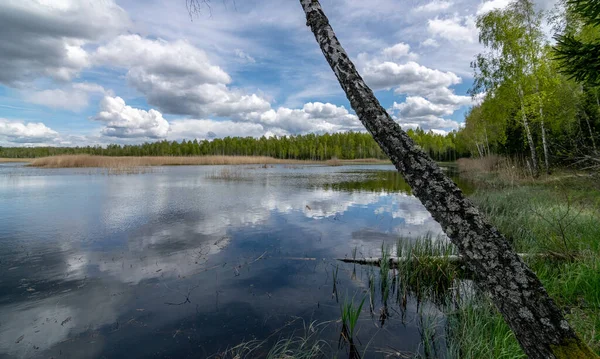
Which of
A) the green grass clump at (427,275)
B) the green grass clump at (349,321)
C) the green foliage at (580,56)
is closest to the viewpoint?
the green grass clump at (349,321)

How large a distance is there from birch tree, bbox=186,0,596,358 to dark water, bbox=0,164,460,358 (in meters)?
2.48

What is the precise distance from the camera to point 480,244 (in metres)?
1.58

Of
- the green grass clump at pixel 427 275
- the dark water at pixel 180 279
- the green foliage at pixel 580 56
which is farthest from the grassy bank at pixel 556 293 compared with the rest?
the green foliage at pixel 580 56

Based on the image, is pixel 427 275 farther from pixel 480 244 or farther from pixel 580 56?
pixel 480 244

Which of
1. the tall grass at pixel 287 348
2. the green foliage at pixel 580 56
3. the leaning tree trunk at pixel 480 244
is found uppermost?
the green foliage at pixel 580 56

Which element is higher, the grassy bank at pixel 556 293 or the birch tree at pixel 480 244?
the birch tree at pixel 480 244

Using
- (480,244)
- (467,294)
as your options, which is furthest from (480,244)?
(467,294)

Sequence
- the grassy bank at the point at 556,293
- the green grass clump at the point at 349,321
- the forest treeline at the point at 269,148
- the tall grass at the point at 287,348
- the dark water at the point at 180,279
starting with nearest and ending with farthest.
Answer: the grassy bank at the point at 556,293
the tall grass at the point at 287,348
the green grass clump at the point at 349,321
the dark water at the point at 180,279
the forest treeline at the point at 269,148

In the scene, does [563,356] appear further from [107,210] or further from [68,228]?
[107,210]

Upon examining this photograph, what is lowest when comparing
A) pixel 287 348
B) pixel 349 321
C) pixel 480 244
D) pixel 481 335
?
pixel 287 348

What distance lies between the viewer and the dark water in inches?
152

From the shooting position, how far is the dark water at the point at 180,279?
3861 mm

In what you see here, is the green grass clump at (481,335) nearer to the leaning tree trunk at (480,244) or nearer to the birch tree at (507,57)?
the leaning tree trunk at (480,244)

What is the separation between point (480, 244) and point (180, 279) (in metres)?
5.27
